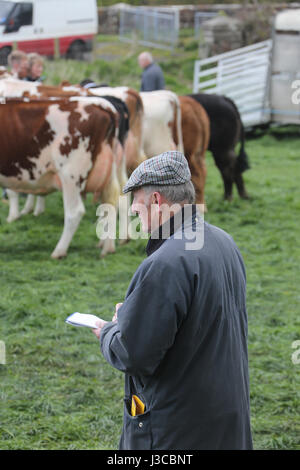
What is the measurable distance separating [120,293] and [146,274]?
4.48m

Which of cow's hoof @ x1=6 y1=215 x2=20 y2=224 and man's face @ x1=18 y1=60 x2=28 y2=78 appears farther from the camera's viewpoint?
man's face @ x1=18 y1=60 x2=28 y2=78

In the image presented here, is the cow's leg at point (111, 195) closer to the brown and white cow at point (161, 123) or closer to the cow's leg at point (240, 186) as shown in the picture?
the brown and white cow at point (161, 123)

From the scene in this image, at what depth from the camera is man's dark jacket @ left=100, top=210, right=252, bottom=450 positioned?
2.40 m

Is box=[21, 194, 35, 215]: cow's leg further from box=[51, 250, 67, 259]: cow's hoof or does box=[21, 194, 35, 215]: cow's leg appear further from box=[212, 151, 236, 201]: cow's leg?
box=[212, 151, 236, 201]: cow's leg

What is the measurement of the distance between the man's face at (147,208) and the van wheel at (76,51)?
1712 centimetres

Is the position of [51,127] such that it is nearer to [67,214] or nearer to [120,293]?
[67,214]

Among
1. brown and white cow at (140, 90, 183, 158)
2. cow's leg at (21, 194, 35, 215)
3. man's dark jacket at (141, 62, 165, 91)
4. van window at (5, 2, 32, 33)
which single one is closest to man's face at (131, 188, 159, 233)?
brown and white cow at (140, 90, 183, 158)

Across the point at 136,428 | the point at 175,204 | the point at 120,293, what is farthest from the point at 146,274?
the point at 120,293

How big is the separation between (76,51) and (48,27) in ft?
11.2

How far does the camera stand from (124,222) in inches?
338

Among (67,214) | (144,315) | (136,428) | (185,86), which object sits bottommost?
(185,86)

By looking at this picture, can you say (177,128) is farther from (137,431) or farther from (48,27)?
(48,27)

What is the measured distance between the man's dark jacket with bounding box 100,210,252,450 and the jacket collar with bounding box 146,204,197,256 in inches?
0.4

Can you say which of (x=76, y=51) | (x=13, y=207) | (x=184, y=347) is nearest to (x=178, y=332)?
(x=184, y=347)
